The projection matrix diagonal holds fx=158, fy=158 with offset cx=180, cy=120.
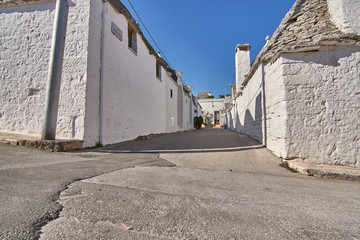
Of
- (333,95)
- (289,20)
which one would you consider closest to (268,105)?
(333,95)

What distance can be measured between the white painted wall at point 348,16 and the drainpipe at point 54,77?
715cm

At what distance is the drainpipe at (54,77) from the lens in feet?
13.9

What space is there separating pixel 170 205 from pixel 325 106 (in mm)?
3966

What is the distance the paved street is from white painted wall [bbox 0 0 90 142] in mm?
2509

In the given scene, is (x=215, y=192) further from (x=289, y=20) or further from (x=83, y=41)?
(x=83, y=41)

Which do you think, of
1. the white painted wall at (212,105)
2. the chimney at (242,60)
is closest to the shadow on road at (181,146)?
the chimney at (242,60)

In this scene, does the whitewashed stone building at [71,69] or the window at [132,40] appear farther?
the window at [132,40]

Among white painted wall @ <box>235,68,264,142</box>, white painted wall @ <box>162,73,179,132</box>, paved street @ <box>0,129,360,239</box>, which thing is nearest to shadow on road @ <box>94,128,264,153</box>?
white painted wall @ <box>235,68,264,142</box>

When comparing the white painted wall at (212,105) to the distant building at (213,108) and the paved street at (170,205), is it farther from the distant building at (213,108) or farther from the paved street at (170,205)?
the paved street at (170,205)

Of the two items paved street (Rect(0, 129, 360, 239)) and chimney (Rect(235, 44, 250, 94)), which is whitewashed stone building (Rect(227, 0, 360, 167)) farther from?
chimney (Rect(235, 44, 250, 94))

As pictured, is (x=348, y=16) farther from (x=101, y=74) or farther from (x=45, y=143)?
(x=45, y=143)

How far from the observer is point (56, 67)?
4.34 metres

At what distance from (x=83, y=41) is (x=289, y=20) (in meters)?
6.30

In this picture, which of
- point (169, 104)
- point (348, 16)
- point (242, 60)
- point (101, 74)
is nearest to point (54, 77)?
point (101, 74)
